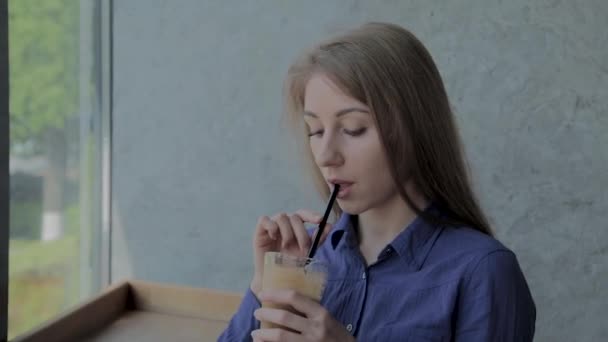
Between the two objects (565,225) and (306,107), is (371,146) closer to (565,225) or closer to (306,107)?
(306,107)

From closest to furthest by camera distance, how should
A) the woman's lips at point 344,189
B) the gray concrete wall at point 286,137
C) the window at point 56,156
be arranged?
the woman's lips at point 344,189, the gray concrete wall at point 286,137, the window at point 56,156

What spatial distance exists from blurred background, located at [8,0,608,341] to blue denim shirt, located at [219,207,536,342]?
0.80 meters

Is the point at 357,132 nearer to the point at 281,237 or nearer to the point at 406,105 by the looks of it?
the point at 406,105

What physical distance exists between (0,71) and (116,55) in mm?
919

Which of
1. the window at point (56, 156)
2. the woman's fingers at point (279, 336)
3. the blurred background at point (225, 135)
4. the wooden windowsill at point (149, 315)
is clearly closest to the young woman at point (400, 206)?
the woman's fingers at point (279, 336)

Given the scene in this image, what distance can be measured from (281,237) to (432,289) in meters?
0.31

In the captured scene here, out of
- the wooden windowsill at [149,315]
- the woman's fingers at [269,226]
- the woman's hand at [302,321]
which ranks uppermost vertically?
Result: the woman's fingers at [269,226]

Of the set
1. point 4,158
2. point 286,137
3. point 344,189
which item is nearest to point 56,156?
point 4,158

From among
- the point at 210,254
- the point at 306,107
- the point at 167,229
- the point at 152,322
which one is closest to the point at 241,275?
the point at 210,254

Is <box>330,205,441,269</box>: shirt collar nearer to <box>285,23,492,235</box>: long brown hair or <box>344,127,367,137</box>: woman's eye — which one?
<box>285,23,492,235</box>: long brown hair

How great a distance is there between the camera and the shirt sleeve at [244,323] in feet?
4.51

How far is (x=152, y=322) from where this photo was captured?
1908 millimetres

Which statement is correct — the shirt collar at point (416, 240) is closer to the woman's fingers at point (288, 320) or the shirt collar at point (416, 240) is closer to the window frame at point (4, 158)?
A: the woman's fingers at point (288, 320)

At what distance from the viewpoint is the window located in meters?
2.43
